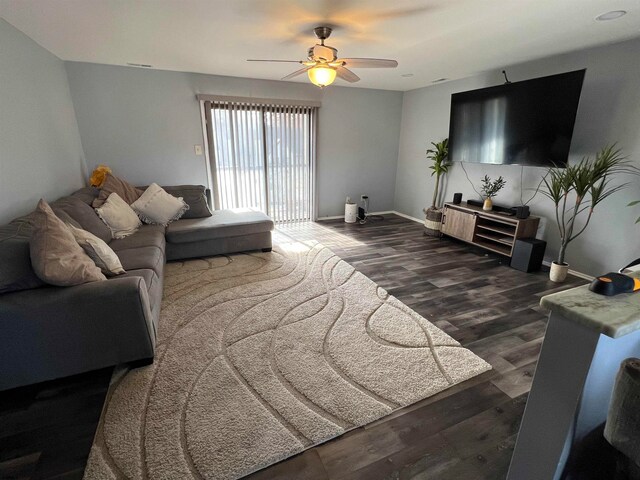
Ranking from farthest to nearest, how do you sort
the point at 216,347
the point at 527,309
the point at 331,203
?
1. the point at 331,203
2. the point at 527,309
3. the point at 216,347

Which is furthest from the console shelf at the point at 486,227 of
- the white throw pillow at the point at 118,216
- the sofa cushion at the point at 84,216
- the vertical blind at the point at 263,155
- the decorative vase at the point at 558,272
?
the sofa cushion at the point at 84,216

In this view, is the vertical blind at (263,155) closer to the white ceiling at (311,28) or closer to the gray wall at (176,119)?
the gray wall at (176,119)

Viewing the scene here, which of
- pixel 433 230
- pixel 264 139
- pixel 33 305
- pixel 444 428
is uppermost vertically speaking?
pixel 264 139

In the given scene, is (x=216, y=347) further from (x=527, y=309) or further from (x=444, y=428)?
(x=527, y=309)

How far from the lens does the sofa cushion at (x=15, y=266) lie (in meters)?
1.57

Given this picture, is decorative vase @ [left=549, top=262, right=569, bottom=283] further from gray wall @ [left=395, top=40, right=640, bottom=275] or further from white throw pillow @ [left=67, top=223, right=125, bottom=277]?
white throw pillow @ [left=67, top=223, right=125, bottom=277]

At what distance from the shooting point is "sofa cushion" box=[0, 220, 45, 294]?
61.8 inches

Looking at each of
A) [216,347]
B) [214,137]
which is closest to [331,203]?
[214,137]

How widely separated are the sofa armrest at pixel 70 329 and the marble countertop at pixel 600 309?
2005mm

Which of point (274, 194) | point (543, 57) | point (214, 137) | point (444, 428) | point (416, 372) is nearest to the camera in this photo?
point (444, 428)

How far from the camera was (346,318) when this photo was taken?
2465 mm

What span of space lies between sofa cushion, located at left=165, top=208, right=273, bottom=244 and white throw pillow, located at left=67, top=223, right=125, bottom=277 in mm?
1319

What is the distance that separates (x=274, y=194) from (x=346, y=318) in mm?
3173

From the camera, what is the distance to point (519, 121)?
11.1 feet
